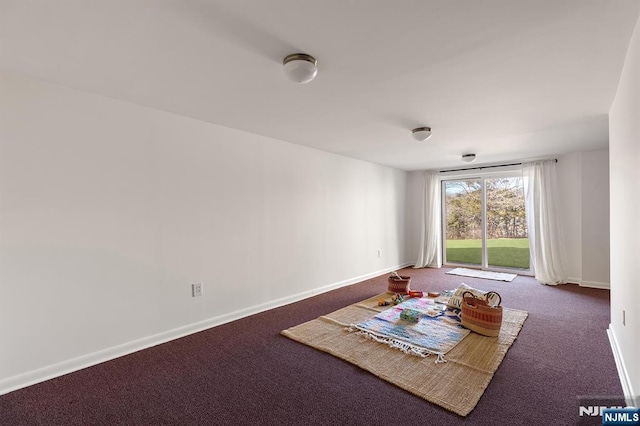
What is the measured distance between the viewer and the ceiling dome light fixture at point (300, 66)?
6.12 ft

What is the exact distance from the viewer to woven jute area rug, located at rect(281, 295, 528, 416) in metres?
2.01

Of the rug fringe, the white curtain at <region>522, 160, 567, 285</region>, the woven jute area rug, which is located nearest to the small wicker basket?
the woven jute area rug

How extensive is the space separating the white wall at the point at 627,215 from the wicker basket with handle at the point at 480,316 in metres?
0.84

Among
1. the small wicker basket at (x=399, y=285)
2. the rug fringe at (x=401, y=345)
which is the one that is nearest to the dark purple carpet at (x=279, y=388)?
the rug fringe at (x=401, y=345)

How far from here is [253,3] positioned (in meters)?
1.42

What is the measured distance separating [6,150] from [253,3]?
6.73ft

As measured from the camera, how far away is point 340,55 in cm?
188

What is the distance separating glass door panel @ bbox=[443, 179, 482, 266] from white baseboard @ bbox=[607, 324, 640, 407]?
3590mm

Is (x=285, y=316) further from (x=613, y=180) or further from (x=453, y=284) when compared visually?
(x=613, y=180)

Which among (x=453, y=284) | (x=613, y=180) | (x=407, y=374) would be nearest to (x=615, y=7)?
(x=613, y=180)

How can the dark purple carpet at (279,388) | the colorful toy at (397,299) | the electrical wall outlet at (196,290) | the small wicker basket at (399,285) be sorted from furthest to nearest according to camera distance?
the small wicker basket at (399,285) → the colorful toy at (397,299) → the electrical wall outlet at (196,290) → the dark purple carpet at (279,388)

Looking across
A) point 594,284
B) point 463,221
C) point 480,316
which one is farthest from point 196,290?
point 594,284

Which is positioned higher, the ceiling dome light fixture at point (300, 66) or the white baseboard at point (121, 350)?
the ceiling dome light fixture at point (300, 66)

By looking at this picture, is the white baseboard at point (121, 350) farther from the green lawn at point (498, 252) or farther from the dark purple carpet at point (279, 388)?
the green lawn at point (498, 252)
